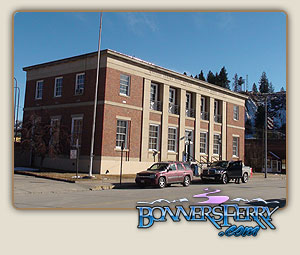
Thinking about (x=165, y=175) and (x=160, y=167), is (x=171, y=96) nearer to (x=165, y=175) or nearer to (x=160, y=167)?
(x=160, y=167)

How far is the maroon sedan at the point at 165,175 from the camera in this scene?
20.0 metres

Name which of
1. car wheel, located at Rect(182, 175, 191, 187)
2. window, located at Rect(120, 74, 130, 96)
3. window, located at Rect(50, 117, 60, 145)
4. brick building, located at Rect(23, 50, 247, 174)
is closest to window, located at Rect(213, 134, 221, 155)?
brick building, located at Rect(23, 50, 247, 174)

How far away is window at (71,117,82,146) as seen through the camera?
26.9 m

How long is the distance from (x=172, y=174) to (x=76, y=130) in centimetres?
1003

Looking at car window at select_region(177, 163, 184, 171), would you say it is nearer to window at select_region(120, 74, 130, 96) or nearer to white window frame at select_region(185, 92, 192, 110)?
window at select_region(120, 74, 130, 96)

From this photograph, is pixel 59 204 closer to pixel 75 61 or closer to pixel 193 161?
pixel 75 61

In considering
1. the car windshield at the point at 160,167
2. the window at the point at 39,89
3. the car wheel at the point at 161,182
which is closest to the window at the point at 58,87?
the window at the point at 39,89

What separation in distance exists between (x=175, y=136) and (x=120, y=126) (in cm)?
691

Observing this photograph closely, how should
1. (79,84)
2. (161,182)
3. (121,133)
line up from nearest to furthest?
1. (161,182)
2. (121,133)
3. (79,84)

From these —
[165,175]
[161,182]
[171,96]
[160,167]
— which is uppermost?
[171,96]

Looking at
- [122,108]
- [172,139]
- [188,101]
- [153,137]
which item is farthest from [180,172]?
[188,101]

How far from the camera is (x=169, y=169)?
21078 mm

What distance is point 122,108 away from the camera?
2716cm

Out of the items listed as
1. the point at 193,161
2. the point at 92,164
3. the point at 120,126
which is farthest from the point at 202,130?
the point at 92,164
